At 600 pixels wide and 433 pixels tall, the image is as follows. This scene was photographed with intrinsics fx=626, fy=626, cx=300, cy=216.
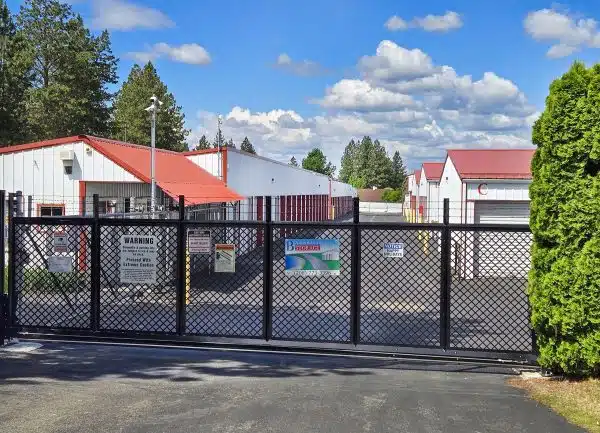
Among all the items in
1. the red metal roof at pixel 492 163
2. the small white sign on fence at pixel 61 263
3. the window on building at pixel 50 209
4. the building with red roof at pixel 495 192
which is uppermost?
the red metal roof at pixel 492 163

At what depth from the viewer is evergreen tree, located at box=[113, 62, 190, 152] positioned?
53.8 m

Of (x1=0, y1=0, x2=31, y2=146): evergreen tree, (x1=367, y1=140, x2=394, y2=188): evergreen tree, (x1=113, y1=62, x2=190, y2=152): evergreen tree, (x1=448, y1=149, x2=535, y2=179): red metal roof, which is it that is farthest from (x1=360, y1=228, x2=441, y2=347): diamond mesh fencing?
(x1=367, y1=140, x2=394, y2=188): evergreen tree

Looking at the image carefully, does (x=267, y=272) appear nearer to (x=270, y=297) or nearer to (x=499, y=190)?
(x=270, y=297)

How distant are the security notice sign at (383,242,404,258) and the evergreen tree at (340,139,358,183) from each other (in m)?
132

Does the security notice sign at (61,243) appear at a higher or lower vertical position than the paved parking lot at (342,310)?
higher

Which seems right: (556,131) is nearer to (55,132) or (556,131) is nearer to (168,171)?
(168,171)

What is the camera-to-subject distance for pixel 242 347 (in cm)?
916

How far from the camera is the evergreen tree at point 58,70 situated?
126 ft

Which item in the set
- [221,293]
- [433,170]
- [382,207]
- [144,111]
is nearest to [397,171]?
[382,207]

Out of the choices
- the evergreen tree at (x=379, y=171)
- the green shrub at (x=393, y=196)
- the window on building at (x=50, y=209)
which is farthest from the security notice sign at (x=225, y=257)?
the evergreen tree at (x=379, y=171)

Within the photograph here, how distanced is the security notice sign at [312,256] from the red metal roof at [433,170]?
1042 inches

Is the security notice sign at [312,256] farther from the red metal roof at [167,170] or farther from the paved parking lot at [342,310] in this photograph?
the red metal roof at [167,170]

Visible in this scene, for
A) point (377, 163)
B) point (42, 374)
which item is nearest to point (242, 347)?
point (42, 374)

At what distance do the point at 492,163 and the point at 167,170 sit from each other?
1096 cm
